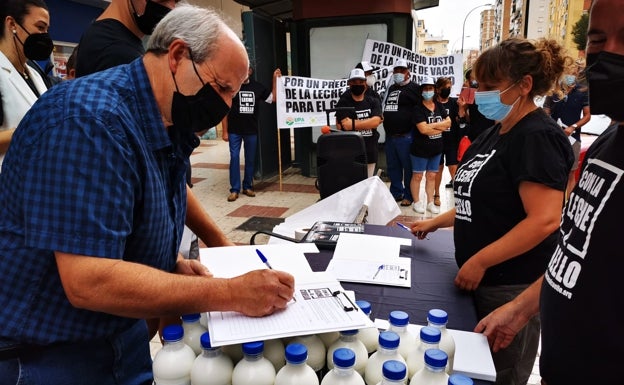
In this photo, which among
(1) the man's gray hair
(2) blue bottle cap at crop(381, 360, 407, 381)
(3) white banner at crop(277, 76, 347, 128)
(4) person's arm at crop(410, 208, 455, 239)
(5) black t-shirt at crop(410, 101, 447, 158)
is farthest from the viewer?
(3) white banner at crop(277, 76, 347, 128)

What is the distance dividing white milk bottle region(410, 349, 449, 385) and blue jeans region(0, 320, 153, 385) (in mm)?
811

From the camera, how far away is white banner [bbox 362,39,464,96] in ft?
21.7

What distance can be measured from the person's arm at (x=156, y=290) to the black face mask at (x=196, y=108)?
1.39ft

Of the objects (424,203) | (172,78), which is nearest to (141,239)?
(172,78)

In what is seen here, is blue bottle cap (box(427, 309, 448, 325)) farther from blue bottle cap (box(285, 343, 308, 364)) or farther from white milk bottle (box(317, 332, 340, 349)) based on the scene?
blue bottle cap (box(285, 343, 308, 364))

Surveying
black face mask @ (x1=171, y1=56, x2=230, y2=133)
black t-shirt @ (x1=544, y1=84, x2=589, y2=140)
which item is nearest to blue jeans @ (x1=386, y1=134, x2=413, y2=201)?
black t-shirt @ (x1=544, y1=84, x2=589, y2=140)

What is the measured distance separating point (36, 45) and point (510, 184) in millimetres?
2347

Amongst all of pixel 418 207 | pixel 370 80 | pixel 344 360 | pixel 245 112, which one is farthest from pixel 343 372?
pixel 245 112

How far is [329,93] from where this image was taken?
6445 millimetres

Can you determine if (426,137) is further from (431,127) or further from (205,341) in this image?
(205,341)

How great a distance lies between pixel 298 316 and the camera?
3.35ft

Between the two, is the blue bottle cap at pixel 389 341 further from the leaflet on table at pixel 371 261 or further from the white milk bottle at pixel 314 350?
the leaflet on table at pixel 371 261

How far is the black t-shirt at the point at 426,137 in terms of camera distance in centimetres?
541

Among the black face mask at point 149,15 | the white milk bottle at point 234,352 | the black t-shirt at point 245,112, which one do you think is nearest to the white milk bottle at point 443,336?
Answer: the white milk bottle at point 234,352
